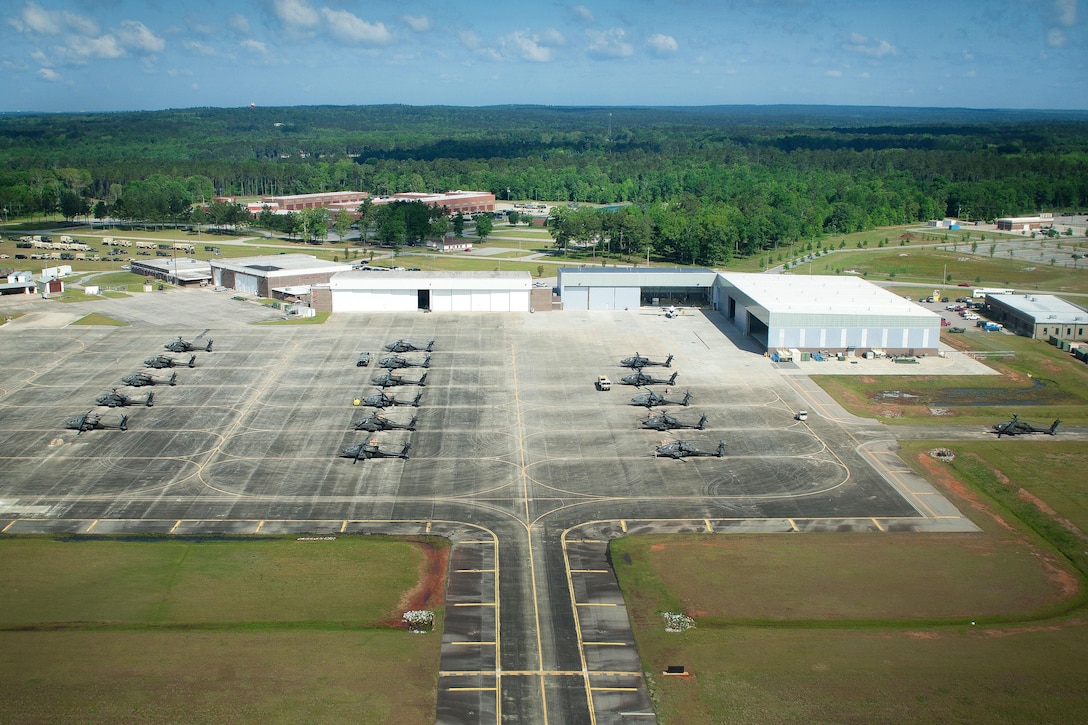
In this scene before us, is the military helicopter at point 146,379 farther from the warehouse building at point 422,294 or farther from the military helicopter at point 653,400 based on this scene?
the military helicopter at point 653,400

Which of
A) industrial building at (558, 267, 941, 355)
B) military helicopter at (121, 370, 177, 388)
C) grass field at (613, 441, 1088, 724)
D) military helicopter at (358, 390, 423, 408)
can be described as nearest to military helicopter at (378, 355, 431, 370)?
military helicopter at (358, 390, 423, 408)

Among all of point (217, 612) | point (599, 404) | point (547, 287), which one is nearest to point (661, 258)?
point (547, 287)

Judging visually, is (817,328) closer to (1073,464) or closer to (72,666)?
(1073,464)

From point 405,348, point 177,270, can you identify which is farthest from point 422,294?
point 177,270

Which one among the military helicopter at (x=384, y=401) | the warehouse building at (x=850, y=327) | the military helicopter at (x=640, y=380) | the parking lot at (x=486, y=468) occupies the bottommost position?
the parking lot at (x=486, y=468)

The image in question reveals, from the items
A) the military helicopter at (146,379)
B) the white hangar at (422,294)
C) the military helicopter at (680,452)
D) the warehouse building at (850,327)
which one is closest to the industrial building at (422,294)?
the white hangar at (422,294)

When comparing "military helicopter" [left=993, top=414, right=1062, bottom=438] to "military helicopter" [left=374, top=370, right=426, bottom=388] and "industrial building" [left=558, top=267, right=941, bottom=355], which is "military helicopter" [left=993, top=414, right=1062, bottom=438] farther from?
"military helicopter" [left=374, top=370, right=426, bottom=388]
